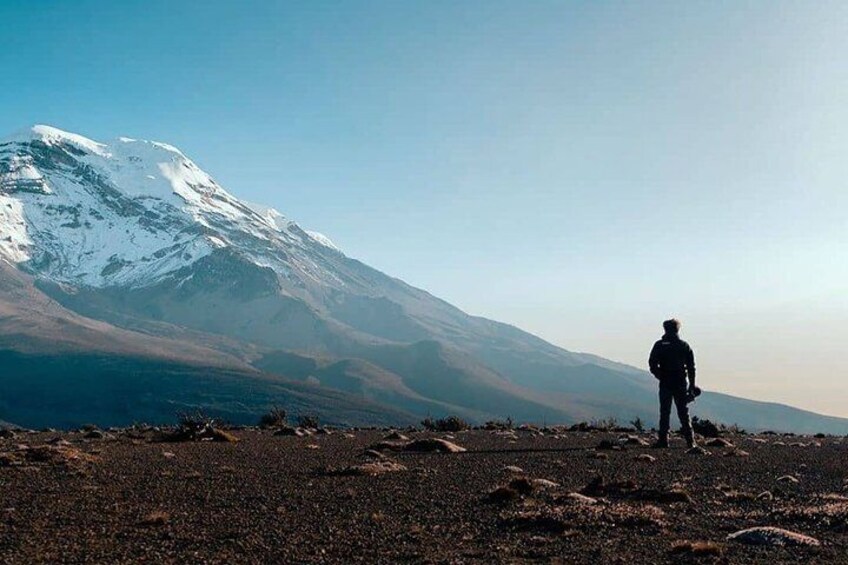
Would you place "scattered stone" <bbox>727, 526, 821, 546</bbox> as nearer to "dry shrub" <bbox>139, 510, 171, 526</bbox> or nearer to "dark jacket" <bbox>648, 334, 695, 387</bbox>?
"dry shrub" <bbox>139, 510, 171, 526</bbox>

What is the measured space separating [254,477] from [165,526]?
4.73 metres

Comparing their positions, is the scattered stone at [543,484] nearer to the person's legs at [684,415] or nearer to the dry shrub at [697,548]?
the dry shrub at [697,548]

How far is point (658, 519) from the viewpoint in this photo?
10438 millimetres

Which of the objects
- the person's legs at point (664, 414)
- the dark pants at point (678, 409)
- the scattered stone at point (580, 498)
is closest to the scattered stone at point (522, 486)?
the scattered stone at point (580, 498)

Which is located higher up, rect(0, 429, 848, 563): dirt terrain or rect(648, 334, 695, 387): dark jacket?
rect(648, 334, 695, 387): dark jacket

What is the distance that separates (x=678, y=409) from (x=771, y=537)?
505 inches

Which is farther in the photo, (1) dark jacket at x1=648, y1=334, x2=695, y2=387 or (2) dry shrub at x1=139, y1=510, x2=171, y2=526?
Result: (1) dark jacket at x1=648, y1=334, x2=695, y2=387

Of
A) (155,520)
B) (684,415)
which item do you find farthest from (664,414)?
(155,520)

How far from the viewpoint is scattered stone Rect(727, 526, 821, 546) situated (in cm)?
901

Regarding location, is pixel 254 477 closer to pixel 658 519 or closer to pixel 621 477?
pixel 621 477

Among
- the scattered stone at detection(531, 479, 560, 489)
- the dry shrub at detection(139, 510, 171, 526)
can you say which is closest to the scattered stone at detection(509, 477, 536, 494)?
the scattered stone at detection(531, 479, 560, 489)

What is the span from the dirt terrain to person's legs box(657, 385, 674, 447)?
6.87 ft

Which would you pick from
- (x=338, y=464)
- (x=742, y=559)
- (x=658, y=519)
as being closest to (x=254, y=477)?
(x=338, y=464)

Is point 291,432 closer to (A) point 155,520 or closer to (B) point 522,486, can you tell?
(B) point 522,486
